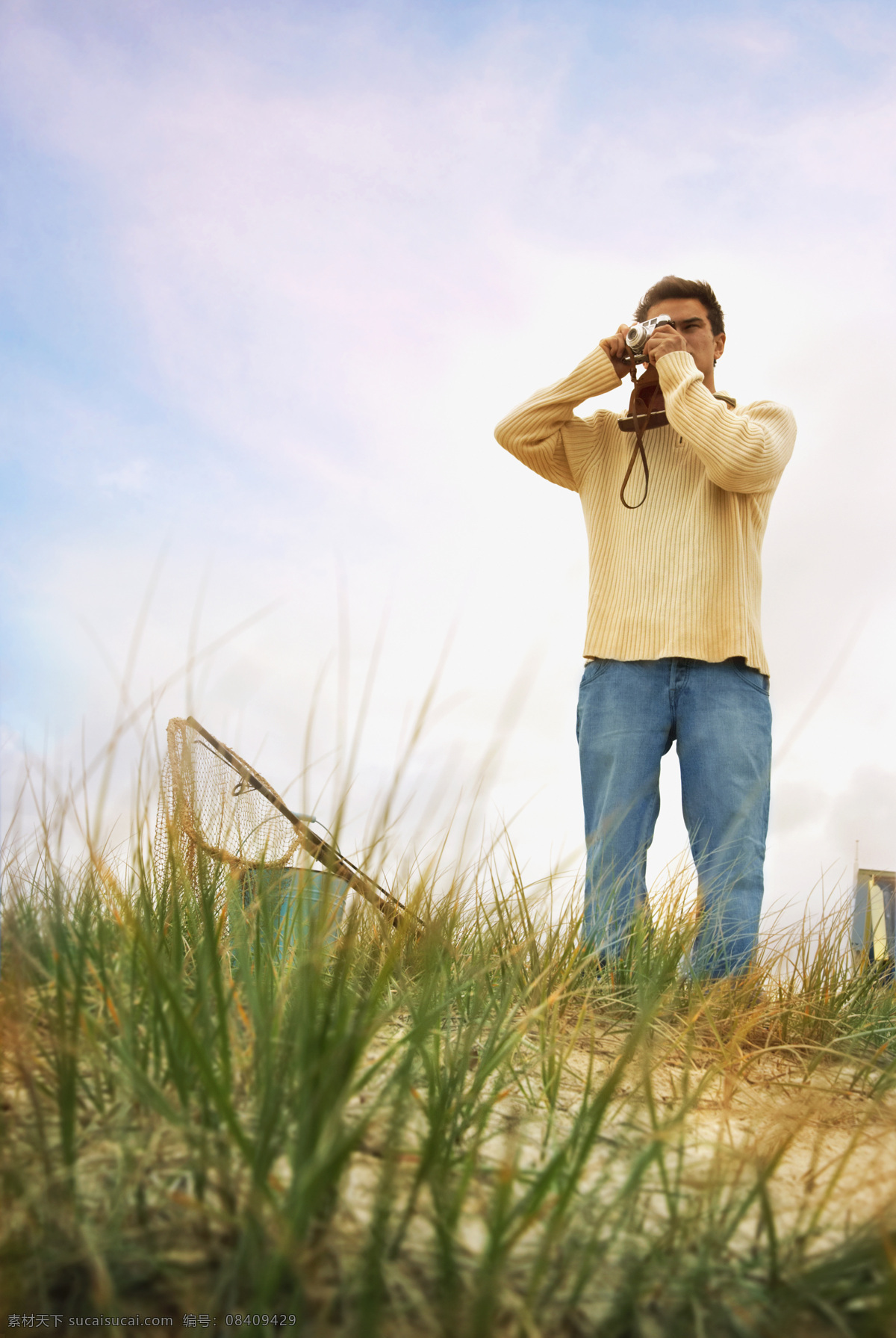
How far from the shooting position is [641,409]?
2.97m

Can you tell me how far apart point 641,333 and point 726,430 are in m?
0.53

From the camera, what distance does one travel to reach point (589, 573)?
2910mm

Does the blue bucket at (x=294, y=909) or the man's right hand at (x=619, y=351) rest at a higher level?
the man's right hand at (x=619, y=351)

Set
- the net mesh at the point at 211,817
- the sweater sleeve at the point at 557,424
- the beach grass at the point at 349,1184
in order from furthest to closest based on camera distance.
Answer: the sweater sleeve at the point at 557,424, the net mesh at the point at 211,817, the beach grass at the point at 349,1184

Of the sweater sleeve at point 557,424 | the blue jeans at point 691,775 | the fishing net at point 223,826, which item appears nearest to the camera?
the fishing net at point 223,826

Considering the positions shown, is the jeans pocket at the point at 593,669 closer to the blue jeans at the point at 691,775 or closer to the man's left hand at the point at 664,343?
the blue jeans at the point at 691,775

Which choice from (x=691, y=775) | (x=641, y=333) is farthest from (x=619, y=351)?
(x=691, y=775)

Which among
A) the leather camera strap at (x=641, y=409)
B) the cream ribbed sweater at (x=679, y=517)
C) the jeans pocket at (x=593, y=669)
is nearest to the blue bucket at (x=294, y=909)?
the jeans pocket at (x=593, y=669)

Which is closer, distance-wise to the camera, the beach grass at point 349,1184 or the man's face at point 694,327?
the beach grass at point 349,1184

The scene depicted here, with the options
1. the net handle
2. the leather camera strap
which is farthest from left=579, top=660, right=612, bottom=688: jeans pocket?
the net handle

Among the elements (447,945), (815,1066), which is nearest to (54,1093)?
(447,945)

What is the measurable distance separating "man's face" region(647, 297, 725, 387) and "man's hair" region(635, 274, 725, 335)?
25 mm

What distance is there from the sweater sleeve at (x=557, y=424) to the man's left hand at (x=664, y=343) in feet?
0.46

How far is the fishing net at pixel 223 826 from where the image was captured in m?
1.47
